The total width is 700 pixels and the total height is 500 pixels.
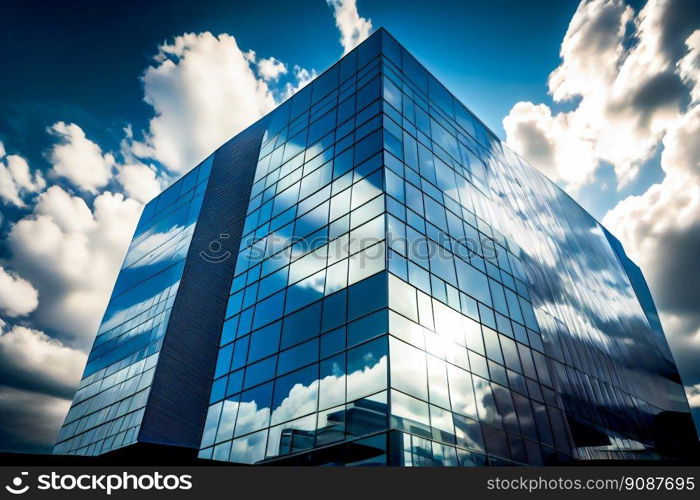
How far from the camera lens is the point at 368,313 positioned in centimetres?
1798

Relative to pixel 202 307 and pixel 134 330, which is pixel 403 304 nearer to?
pixel 202 307

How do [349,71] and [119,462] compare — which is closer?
[119,462]

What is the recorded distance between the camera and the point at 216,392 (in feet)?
74.2

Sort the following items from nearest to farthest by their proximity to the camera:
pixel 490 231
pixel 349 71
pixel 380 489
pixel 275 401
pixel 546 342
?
1. pixel 380 489
2. pixel 275 401
3. pixel 546 342
4. pixel 490 231
5. pixel 349 71

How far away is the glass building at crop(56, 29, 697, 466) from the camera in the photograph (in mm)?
17422

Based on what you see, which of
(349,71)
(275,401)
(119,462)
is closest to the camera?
(119,462)

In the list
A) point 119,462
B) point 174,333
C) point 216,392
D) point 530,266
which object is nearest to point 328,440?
point 119,462

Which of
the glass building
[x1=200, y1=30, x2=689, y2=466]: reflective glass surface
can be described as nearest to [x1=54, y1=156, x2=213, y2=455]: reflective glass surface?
the glass building

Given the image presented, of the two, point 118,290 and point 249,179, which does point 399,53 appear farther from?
point 118,290

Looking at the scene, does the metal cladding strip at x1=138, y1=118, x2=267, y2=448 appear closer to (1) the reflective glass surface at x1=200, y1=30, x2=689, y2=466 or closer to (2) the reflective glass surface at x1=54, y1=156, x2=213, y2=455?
(2) the reflective glass surface at x1=54, y1=156, x2=213, y2=455

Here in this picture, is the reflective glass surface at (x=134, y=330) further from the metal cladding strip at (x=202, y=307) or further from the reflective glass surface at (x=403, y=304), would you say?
the reflective glass surface at (x=403, y=304)

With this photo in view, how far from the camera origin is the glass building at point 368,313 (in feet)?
57.2

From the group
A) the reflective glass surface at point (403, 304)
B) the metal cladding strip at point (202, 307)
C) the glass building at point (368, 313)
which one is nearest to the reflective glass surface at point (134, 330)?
the glass building at point (368, 313)

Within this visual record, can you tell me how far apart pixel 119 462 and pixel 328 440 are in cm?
732
